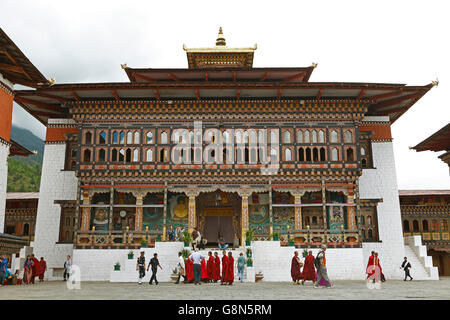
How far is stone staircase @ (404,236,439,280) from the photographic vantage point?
1984cm

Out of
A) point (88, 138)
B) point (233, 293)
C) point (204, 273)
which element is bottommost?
point (233, 293)

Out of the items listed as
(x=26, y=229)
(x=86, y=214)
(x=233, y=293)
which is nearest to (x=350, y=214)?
(x=233, y=293)

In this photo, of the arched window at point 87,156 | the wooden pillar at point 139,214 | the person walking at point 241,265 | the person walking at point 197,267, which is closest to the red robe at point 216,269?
the person walking at point 197,267

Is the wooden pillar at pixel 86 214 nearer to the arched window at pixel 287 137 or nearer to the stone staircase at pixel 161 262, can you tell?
the stone staircase at pixel 161 262

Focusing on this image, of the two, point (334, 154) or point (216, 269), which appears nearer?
point (216, 269)

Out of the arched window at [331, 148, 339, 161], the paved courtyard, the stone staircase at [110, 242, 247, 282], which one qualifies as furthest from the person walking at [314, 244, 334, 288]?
the arched window at [331, 148, 339, 161]

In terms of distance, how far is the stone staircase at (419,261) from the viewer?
1984cm

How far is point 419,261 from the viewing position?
21.0 metres

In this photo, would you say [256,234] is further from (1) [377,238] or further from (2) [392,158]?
(2) [392,158]

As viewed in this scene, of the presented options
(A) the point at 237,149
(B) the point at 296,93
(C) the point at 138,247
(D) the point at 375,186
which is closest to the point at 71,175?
(C) the point at 138,247

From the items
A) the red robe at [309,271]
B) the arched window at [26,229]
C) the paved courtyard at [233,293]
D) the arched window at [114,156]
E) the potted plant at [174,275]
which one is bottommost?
the paved courtyard at [233,293]

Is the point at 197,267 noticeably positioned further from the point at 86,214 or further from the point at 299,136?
the point at 299,136

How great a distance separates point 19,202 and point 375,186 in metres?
20.1

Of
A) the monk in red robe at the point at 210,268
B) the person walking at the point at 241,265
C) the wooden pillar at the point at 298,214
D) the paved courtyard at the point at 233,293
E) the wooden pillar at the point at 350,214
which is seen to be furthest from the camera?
the wooden pillar at the point at 298,214
